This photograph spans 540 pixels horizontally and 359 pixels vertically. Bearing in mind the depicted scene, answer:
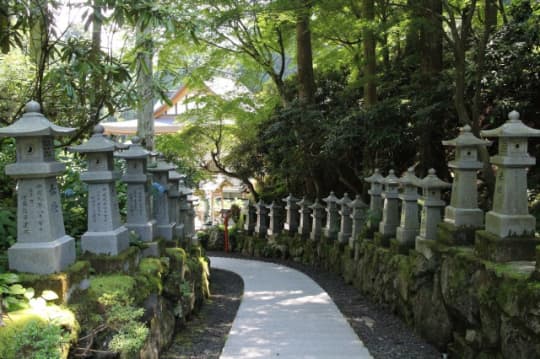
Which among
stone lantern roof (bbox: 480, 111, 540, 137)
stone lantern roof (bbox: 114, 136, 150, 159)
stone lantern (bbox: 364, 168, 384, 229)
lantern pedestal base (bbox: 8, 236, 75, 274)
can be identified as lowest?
stone lantern (bbox: 364, 168, 384, 229)

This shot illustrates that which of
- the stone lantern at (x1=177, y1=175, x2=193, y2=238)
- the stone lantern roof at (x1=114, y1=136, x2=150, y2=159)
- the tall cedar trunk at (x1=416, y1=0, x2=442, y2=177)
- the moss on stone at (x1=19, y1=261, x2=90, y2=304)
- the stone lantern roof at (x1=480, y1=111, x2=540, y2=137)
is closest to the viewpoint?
the moss on stone at (x1=19, y1=261, x2=90, y2=304)

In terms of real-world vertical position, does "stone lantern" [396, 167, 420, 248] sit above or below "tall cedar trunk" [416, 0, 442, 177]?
below

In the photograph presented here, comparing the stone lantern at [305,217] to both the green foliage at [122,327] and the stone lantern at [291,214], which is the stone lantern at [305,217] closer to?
the stone lantern at [291,214]

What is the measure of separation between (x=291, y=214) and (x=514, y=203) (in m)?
11.8

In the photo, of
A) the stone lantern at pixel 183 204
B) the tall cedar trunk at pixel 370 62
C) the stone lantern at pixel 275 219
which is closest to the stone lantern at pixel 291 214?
the stone lantern at pixel 275 219

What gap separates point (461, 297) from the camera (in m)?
5.48

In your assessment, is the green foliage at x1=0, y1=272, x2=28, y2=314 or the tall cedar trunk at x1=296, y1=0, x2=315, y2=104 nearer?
the green foliage at x1=0, y1=272, x2=28, y2=314

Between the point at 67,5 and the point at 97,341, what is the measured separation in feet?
10.4

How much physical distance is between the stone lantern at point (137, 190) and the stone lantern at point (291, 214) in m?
9.80

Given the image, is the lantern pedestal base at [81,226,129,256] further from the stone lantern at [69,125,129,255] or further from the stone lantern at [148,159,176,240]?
the stone lantern at [148,159,176,240]

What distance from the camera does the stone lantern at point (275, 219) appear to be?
17.9 metres

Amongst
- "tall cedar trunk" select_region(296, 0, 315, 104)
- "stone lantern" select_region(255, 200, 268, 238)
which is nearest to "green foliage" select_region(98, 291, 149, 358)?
"tall cedar trunk" select_region(296, 0, 315, 104)

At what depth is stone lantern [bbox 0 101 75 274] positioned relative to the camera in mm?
4074

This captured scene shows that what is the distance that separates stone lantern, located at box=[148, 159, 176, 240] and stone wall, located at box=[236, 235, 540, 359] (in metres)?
3.61
